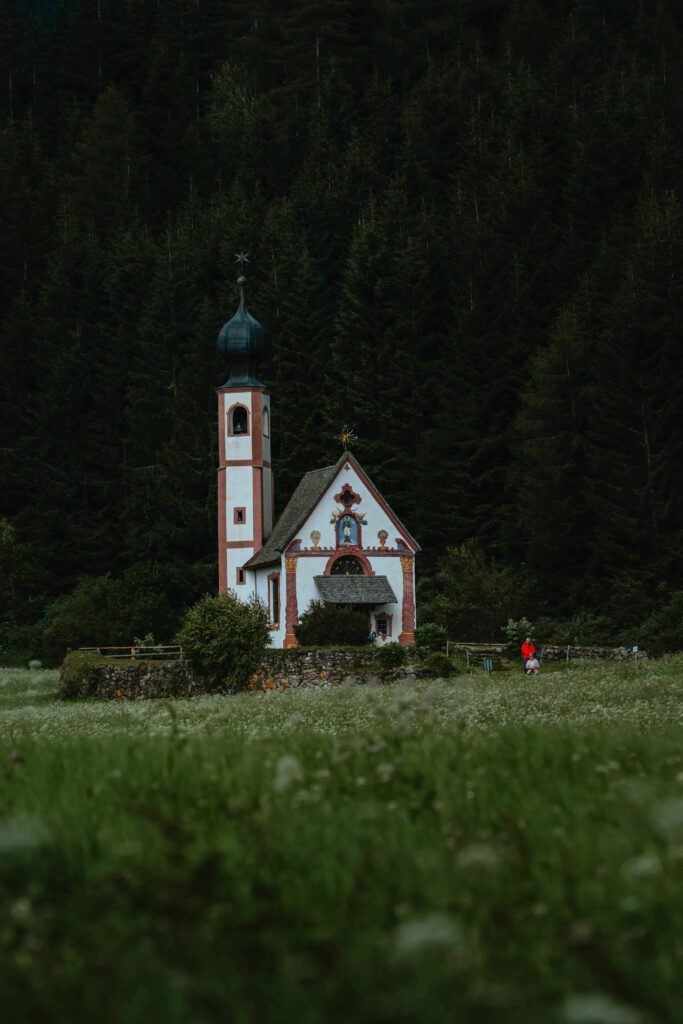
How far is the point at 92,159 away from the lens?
293 feet

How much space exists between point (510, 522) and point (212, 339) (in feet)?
59.3

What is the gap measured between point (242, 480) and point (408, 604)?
872 centimetres

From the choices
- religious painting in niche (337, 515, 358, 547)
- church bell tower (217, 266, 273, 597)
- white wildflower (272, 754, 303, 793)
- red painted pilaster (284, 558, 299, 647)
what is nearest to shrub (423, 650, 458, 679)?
red painted pilaster (284, 558, 299, 647)

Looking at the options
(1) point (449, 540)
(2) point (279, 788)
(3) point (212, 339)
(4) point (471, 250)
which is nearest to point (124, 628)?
(1) point (449, 540)

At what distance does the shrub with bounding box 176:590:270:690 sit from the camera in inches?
1436

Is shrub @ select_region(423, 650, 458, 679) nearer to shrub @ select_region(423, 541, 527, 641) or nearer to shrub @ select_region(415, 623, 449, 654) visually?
shrub @ select_region(415, 623, 449, 654)

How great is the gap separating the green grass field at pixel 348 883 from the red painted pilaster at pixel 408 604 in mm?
41829

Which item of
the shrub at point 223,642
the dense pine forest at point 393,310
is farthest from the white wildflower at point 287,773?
the dense pine forest at point 393,310

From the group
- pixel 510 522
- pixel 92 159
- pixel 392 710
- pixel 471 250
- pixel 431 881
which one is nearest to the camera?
pixel 431 881

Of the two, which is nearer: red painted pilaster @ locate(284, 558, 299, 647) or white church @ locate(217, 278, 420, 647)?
red painted pilaster @ locate(284, 558, 299, 647)

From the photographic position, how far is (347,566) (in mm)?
51688

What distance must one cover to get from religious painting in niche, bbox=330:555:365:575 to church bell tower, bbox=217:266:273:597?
181 inches

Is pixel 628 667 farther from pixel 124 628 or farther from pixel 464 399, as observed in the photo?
pixel 464 399

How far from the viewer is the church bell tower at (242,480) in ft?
180
